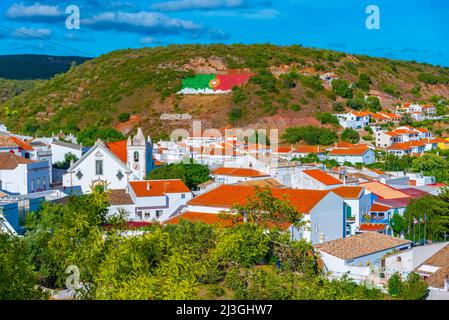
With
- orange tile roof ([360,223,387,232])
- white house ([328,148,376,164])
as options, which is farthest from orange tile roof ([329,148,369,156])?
orange tile roof ([360,223,387,232])

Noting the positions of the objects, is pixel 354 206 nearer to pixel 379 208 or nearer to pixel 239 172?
pixel 379 208

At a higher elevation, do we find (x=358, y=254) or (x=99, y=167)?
(x=99, y=167)

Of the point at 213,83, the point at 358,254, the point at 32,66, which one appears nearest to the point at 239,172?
the point at 358,254

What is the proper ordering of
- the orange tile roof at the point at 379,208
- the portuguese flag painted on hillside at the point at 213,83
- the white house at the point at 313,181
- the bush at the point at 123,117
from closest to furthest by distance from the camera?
1. the orange tile roof at the point at 379,208
2. the white house at the point at 313,181
3. the bush at the point at 123,117
4. the portuguese flag painted on hillside at the point at 213,83

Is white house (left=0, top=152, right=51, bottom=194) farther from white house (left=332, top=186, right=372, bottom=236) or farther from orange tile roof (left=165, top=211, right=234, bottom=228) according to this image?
white house (left=332, top=186, right=372, bottom=236)

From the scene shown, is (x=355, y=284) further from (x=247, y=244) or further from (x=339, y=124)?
(x=339, y=124)

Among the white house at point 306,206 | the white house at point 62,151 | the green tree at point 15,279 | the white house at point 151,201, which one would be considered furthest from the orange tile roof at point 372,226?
the green tree at point 15,279

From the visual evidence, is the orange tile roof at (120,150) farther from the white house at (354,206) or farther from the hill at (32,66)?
the hill at (32,66)

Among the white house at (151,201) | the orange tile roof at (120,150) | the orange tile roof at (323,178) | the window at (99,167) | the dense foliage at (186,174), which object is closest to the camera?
the white house at (151,201)
